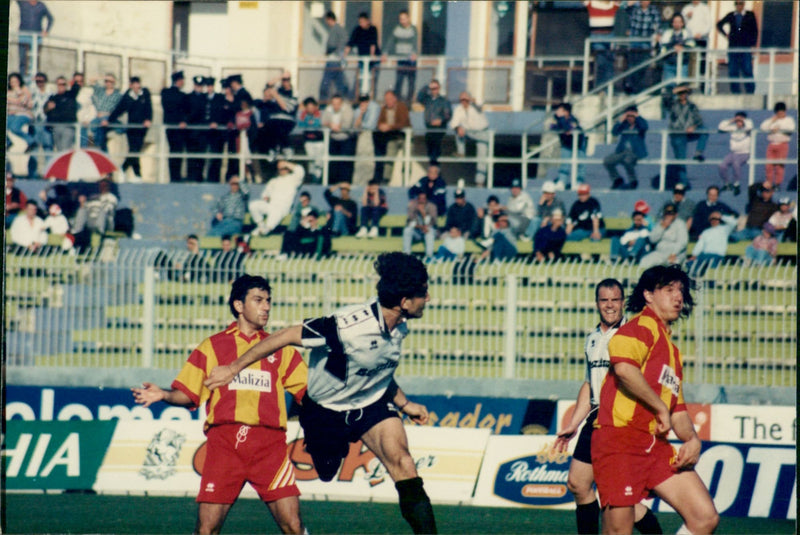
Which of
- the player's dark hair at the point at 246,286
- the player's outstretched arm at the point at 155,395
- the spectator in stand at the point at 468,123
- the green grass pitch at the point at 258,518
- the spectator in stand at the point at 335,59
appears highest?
the spectator in stand at the point at 335,59

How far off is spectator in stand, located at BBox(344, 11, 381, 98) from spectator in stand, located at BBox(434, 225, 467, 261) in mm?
4726

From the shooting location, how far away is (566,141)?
60.0 feet

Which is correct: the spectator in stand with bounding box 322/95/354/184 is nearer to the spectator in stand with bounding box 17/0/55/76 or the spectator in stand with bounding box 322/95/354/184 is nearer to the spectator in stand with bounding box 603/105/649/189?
the spectator in stand with bounding box 603/105/649/189

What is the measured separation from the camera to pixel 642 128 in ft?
58.3

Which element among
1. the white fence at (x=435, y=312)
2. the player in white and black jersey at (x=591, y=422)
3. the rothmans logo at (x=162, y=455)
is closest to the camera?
the player in white and black jersey at (x=591, y=422)

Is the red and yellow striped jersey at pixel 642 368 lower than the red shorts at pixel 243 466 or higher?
higher

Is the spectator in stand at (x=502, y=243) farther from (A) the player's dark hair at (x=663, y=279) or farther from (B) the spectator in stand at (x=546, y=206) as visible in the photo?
(A) the player's dark hair at (x=663, y=279)

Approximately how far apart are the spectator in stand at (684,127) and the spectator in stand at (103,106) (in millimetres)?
8924

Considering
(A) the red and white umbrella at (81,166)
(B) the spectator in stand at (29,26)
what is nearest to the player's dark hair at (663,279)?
(A) the red and white umbrella at (81,166)

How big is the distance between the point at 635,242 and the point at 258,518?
698 centimetres

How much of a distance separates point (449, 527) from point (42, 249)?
7731 mm

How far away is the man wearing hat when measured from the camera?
754 inches

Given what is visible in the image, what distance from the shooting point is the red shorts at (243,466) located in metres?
6.95

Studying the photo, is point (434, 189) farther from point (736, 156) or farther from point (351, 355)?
point (351, 355)
